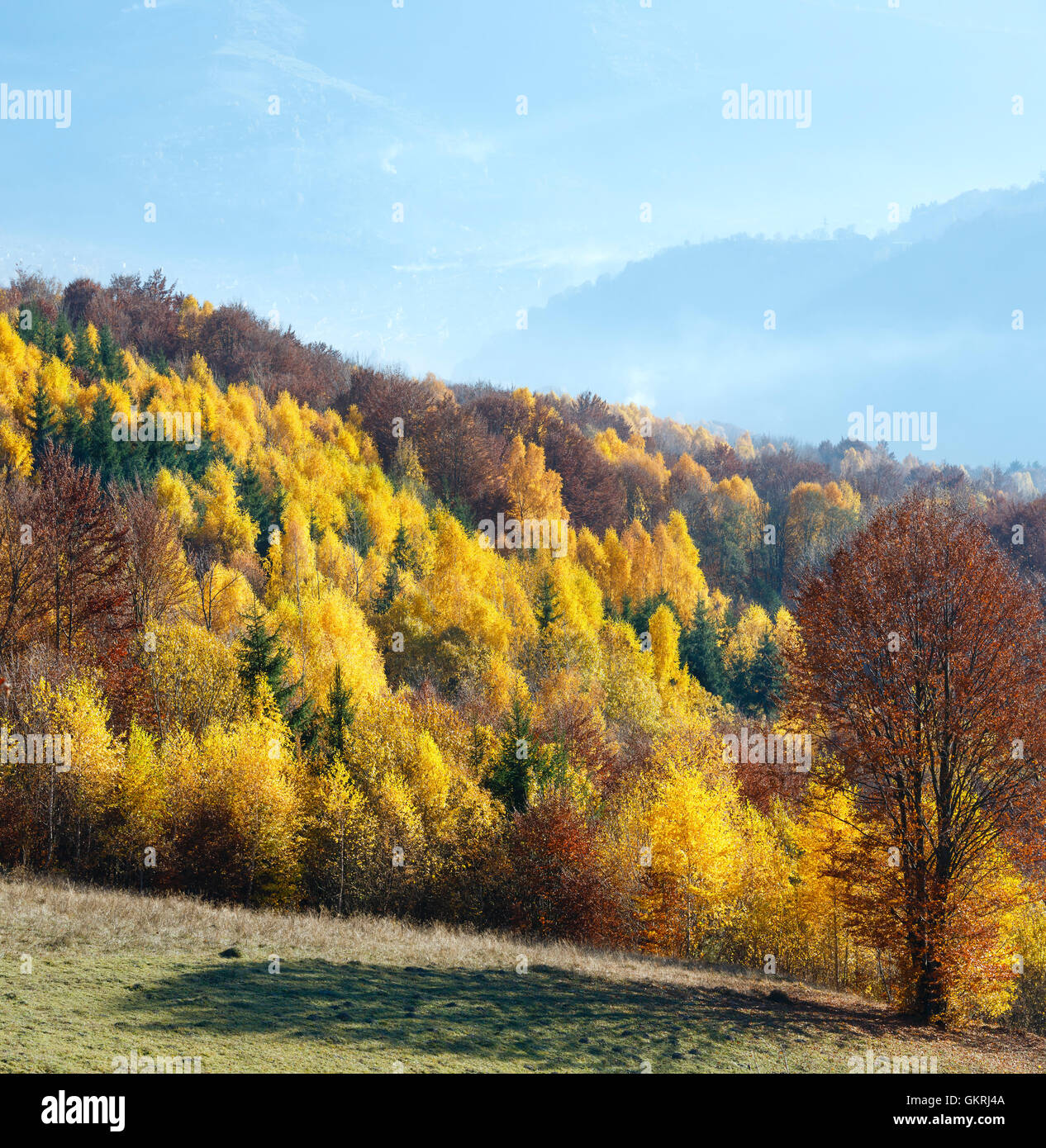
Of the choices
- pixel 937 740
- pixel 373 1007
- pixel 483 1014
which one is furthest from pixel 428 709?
pixel 373 1007

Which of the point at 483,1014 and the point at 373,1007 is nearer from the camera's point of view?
the point at 373,1007

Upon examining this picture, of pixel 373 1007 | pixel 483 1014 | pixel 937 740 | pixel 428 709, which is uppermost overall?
pixel 937 740

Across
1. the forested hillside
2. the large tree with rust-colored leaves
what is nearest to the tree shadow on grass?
the large tree with rust-colored leaves

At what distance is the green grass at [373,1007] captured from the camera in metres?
15.5

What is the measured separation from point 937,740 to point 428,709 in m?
36.7

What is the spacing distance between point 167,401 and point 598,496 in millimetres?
56039

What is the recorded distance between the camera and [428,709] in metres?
56.2

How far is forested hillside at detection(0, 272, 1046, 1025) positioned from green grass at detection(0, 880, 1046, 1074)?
413cm

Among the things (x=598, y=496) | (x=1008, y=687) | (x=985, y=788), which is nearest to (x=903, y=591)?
(x=1008, y=687)

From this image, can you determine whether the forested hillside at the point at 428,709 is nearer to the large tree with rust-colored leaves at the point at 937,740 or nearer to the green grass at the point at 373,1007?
the large tree with rust-colored leaves at the point at 937,740

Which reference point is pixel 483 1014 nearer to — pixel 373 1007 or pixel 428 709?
pixel 373 1007

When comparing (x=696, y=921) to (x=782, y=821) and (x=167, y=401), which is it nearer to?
(x=782, y=821)

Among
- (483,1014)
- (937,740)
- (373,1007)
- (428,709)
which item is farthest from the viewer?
(428,709)

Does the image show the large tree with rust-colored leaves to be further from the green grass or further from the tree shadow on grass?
the tree shadow on grass
